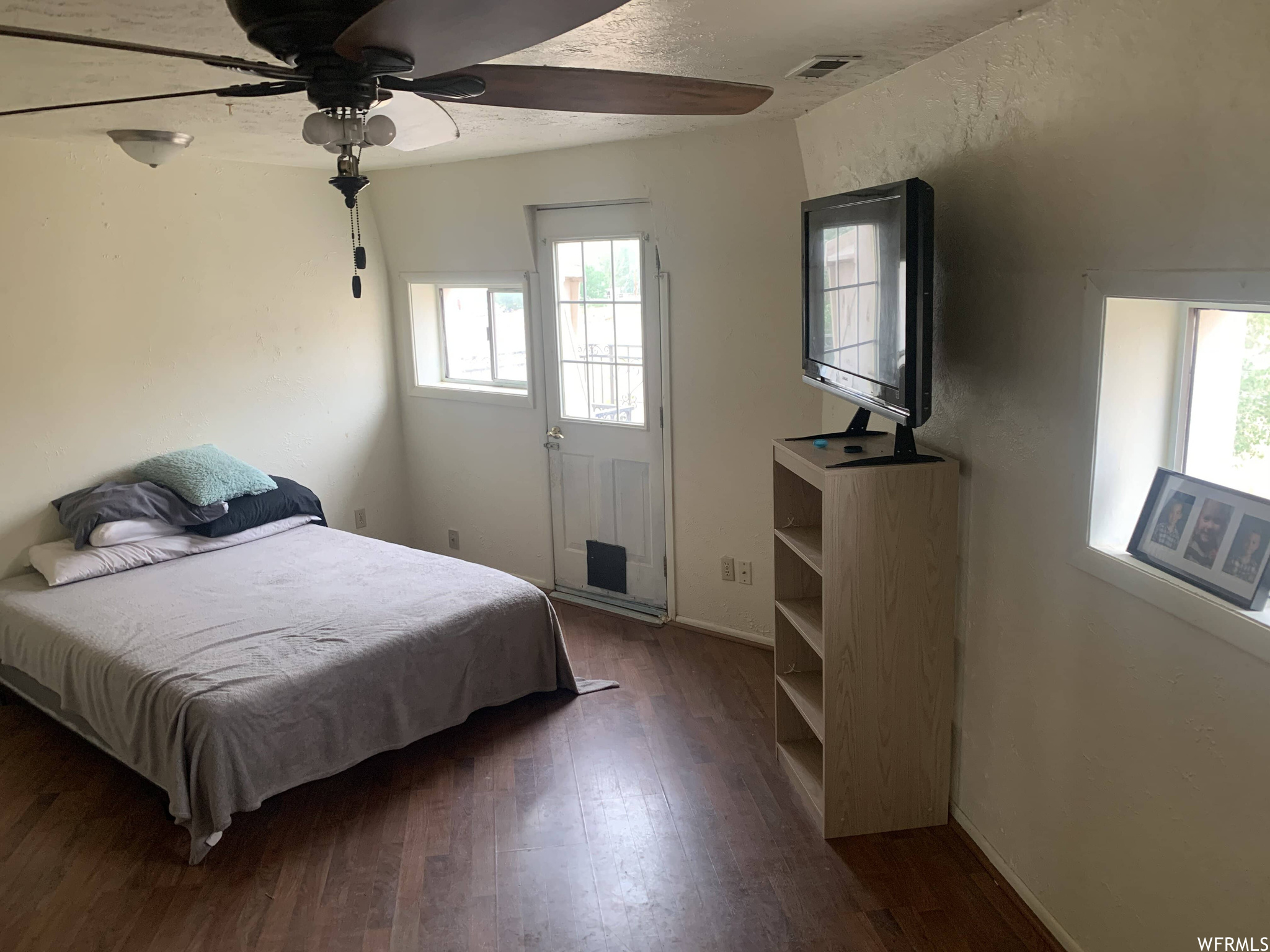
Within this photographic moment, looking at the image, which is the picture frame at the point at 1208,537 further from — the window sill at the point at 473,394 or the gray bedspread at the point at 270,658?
the window sill at the point at 473,394

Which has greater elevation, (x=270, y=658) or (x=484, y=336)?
(x=484, y=336)

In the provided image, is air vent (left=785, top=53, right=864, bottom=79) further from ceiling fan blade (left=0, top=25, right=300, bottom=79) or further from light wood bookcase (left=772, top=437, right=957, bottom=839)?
ceiling fan blade (left=0, top=25, right=300, bottom=79)

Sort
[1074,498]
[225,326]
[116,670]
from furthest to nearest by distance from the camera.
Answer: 1. [225,326]
2. [116,670]
3. [1074,498]

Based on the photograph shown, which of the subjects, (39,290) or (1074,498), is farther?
(39,290)

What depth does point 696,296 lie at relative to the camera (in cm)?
409

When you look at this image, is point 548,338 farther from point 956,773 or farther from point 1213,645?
point 1213,645

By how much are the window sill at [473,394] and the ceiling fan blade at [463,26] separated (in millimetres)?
3562

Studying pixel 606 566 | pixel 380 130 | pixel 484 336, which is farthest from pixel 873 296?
pixel 484 336

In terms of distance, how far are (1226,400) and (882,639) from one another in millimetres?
1123

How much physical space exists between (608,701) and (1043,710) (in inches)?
69.9

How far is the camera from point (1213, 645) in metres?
1.70

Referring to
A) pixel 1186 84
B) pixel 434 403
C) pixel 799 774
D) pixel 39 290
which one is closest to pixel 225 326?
pixel 39 290

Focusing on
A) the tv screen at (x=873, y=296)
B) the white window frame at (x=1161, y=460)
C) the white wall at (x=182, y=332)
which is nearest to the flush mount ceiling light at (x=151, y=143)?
the white wall at (x=182, y=332)

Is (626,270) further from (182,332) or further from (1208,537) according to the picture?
(1208,537)
